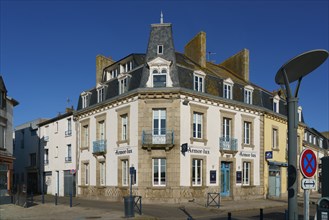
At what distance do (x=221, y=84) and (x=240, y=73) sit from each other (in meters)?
7.23

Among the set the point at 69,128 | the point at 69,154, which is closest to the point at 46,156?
the point at 69,154

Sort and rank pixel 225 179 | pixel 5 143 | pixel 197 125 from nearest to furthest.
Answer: pixel 197 125 → pixel 225 179 → pixel 5 143

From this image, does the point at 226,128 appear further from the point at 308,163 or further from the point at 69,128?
the point at 308,163

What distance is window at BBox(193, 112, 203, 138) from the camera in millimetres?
24578

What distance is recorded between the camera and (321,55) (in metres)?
7.04

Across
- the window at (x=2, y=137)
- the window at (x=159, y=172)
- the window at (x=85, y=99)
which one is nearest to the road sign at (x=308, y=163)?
the window at (x=159, y=172)

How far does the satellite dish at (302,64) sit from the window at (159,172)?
16370 mm

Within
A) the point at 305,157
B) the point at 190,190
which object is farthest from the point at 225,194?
the point at 305,157

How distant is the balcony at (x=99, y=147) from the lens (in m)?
27.1

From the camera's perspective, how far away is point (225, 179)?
86.5 feet

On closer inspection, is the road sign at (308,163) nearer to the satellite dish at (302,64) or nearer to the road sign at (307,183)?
the road sign at (307,183)

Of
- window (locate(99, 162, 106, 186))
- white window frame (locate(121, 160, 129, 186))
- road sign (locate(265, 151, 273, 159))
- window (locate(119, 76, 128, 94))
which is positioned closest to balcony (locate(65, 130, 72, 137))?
window (locate(99, 162, 106, 186))

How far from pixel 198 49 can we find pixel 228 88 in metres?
4.37

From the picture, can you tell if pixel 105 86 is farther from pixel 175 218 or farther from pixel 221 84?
pixel 175 218
